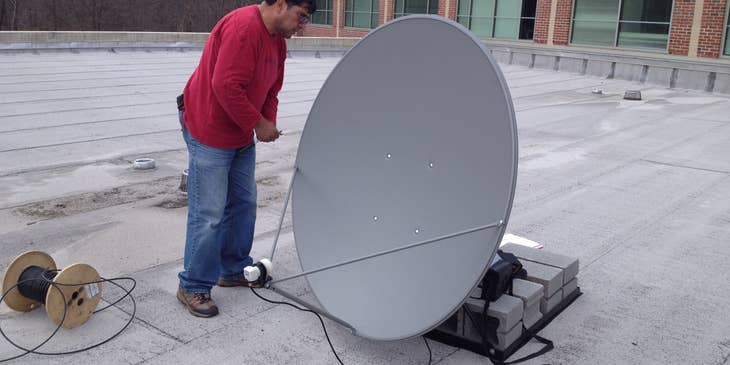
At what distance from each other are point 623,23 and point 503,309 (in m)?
17.6

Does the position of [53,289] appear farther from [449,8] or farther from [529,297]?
[449,8]

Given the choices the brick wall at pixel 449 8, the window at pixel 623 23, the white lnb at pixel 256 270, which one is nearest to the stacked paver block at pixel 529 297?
the white lnb at pixel 256 270

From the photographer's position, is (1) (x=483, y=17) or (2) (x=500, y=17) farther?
(1) (x=483, y=17)

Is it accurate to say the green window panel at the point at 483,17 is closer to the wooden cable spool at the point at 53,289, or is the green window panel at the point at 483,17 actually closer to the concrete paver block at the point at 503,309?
the concrete paver block at the point at 503,309

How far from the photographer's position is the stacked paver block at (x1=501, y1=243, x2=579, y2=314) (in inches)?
145

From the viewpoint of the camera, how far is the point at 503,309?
322 cm

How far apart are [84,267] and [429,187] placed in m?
1.87

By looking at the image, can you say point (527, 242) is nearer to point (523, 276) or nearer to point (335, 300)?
point (523, 276)

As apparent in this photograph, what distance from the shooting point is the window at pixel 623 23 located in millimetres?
17750

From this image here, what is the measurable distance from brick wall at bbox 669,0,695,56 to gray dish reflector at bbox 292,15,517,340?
16076 mm

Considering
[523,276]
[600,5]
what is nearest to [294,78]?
[600,5]

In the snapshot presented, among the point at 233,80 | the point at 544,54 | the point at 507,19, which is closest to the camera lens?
the point at 233,80

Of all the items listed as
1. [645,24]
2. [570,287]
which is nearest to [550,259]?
[570,287]

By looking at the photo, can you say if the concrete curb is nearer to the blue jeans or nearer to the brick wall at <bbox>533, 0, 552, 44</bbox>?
the brick wall at <bbox>533, 0, 552, 44</bbox>
